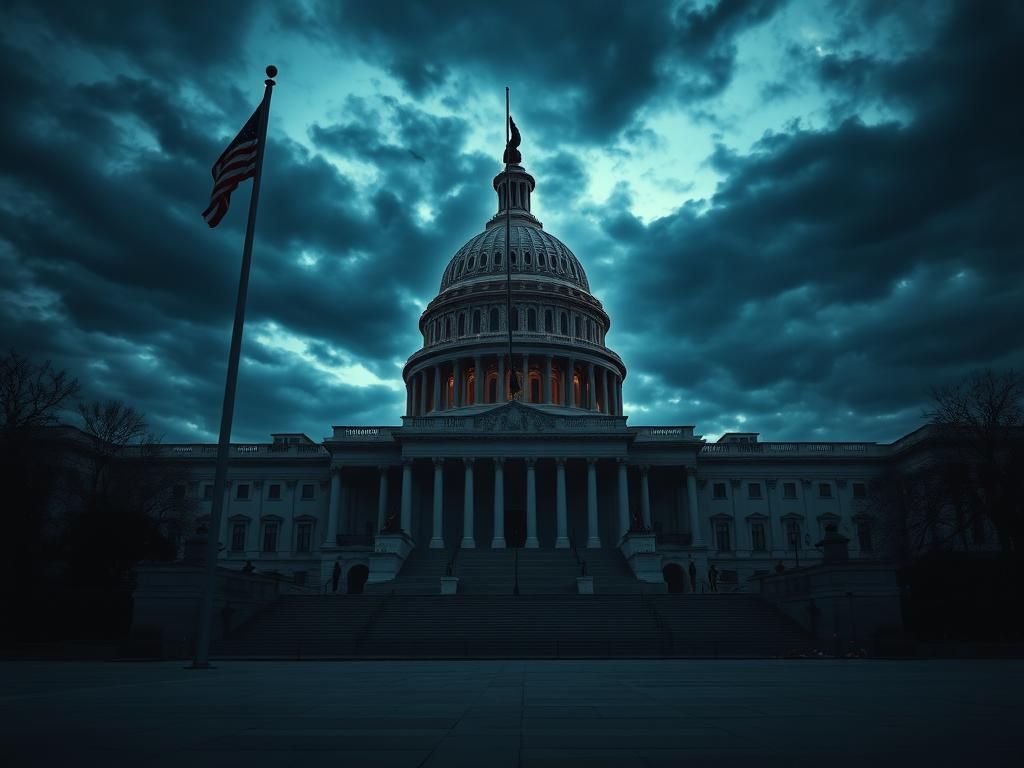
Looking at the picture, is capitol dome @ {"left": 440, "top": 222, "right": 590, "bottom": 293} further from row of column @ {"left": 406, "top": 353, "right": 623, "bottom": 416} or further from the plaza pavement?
the plaza pavement

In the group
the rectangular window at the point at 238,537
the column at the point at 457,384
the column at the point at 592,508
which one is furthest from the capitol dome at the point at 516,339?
the rectangular window at the point at 238,537

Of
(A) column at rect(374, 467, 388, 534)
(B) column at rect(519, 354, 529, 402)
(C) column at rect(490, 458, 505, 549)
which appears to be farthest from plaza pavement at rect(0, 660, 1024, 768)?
(B) column at rect(519, 354, 529, 402)

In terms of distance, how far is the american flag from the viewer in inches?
953

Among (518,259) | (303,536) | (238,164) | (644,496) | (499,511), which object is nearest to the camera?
(238,164)

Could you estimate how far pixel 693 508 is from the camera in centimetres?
7006

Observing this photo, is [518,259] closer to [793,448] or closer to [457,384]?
[457,384]

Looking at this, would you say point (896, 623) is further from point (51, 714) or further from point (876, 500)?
point (876, 500)

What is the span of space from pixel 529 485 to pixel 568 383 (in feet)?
82.4

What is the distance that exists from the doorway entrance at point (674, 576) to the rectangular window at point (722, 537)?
1022cm

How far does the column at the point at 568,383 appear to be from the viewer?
88.3 metres

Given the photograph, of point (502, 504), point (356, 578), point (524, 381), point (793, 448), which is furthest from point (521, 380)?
point (356, 578)

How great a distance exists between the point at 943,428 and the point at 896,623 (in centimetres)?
2777

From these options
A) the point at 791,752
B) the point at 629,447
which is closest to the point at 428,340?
the point at 629,447

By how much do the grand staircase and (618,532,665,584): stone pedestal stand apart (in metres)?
10.4
